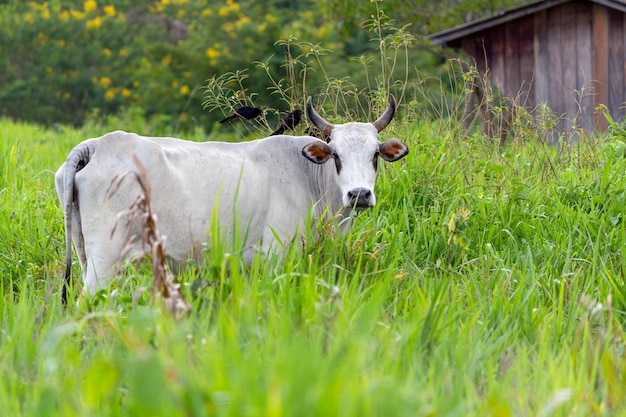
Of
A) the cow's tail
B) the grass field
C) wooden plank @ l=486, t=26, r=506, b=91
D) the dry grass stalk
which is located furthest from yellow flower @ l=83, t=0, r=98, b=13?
the dry grass stalk

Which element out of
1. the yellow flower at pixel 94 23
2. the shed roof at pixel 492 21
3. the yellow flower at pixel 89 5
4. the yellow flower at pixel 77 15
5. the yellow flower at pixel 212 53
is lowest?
the yellow flower at pixel 212 53

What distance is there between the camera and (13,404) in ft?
9.11

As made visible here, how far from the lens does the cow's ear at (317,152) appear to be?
507 cm

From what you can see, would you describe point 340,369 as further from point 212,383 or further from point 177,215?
point 177,215

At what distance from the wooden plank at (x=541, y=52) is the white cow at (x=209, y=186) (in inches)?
309

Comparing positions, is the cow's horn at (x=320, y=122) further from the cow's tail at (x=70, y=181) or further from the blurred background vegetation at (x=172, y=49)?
the blurred background vegetation at (x=172, y=49)

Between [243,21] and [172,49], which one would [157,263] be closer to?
[172,49]

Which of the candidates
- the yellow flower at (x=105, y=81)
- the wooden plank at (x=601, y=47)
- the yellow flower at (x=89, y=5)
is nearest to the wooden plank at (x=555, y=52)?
the wooden plank at (x=601, y=47)

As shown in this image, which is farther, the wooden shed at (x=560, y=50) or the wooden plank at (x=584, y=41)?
the wooden plank at (x=584, y=41)

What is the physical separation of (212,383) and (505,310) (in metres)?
1.88

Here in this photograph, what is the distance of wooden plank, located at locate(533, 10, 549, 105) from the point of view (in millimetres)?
12672

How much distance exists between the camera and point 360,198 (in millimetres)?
4750

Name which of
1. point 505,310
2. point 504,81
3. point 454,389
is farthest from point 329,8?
point 454,389

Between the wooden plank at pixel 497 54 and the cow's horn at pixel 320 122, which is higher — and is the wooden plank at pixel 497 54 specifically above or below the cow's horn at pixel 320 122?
below
